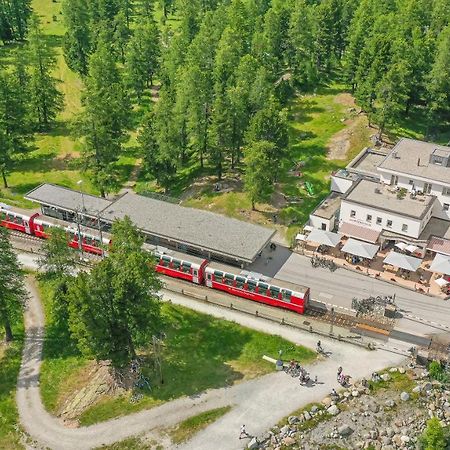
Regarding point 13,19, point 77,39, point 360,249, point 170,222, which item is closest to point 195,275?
point 170,222

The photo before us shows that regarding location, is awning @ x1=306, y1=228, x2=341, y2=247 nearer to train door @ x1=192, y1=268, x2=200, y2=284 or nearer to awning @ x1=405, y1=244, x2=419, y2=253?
awning @ x1=405, y1=244, x2=419, y2=253

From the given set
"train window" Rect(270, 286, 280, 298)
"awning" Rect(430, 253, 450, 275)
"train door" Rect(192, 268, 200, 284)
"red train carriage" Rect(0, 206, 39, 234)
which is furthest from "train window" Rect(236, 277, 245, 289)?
"red train carriage" Rect(0, 206, 39, 234)

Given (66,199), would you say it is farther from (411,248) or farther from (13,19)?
(13,19)

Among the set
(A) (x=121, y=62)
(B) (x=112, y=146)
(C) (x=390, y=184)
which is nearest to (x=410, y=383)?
(C) (x=390, y=184)

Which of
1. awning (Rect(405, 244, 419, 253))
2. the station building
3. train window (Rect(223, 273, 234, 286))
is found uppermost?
the station building

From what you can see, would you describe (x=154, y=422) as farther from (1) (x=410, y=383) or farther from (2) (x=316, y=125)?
(2) (x=316, y=125)

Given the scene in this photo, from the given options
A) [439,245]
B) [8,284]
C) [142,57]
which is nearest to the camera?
[8,284]
